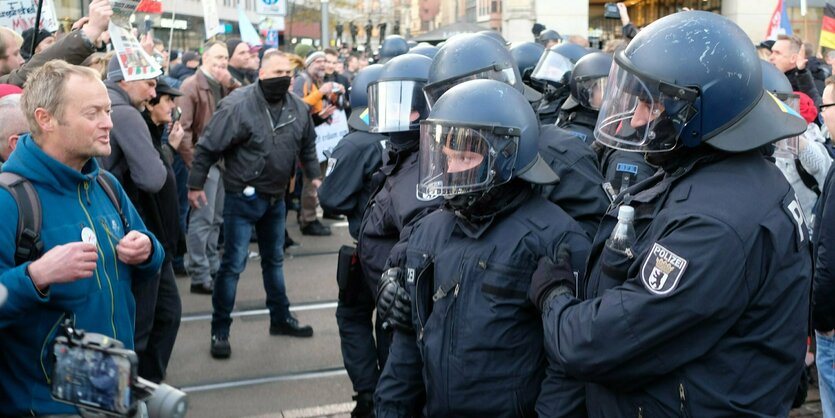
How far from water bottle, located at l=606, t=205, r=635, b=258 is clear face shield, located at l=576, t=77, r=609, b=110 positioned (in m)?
2.84

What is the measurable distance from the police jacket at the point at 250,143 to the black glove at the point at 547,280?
402cm

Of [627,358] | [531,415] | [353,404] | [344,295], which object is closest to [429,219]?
[531,415]

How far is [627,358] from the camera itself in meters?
2.33

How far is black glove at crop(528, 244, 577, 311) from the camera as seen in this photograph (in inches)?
105

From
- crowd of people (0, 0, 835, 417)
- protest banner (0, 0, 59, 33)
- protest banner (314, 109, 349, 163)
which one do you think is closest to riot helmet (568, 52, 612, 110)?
crowd of people (0, 0, 835, 417)

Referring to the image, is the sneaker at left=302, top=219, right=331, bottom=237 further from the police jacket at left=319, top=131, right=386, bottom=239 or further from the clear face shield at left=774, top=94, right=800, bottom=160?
the clear face shield at left=774, top=94, right=800, bottom=160

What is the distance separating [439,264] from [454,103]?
0.58m

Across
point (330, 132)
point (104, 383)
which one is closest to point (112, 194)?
point (104, 383)

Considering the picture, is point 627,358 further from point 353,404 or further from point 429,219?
point 353,404

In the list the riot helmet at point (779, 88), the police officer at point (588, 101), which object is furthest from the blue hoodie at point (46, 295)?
the riot helmet at point (779, 88)

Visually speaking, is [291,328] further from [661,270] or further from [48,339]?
[661,270]

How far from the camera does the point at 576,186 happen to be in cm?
372

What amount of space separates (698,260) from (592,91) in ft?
10.2

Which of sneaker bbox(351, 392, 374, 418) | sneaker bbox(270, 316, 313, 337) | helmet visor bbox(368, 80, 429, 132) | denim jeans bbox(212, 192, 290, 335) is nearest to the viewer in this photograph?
helmet visor bbox(368, 80, 429, 132)
